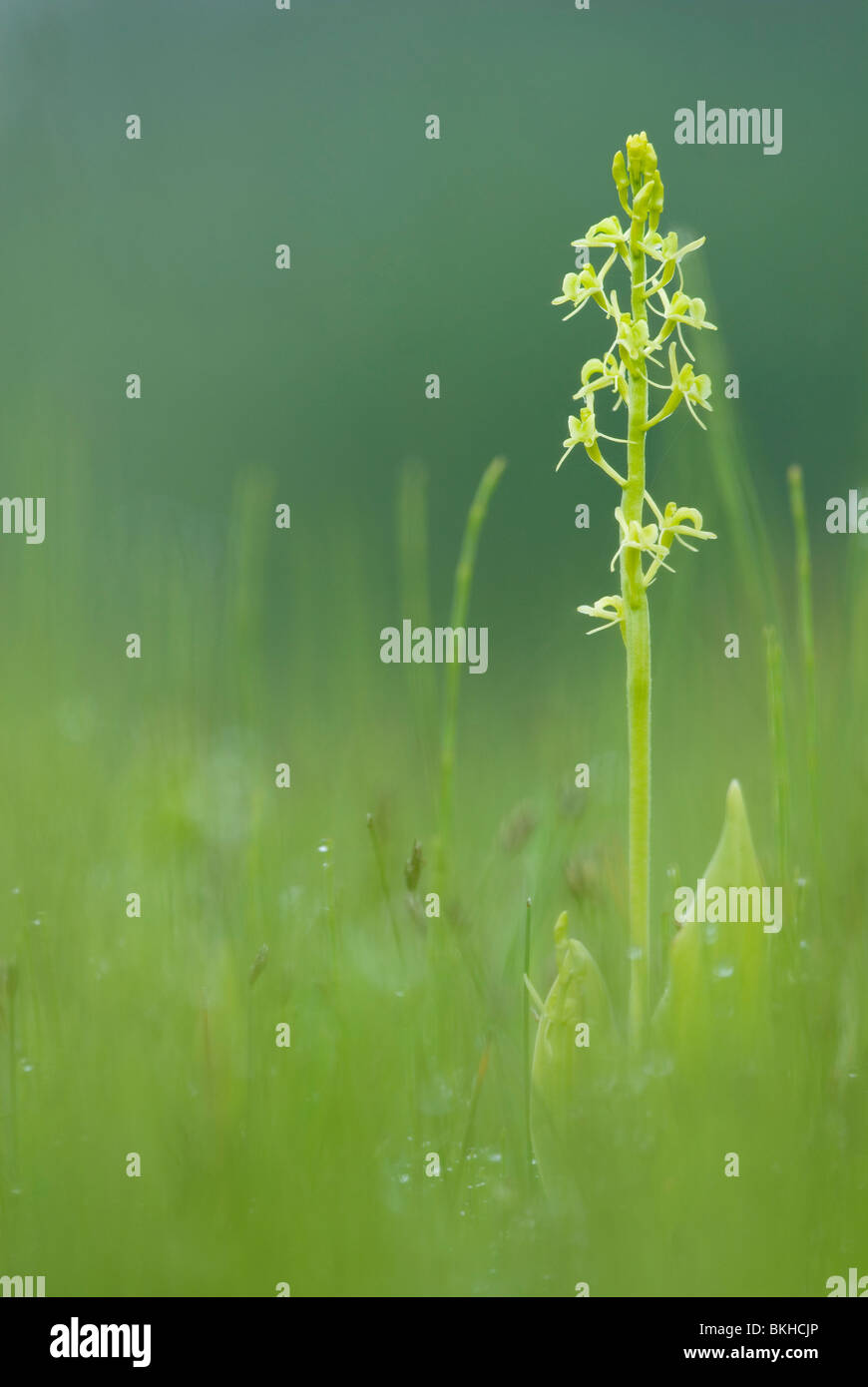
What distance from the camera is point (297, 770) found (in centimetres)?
320

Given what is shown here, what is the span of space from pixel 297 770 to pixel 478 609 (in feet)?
9.29

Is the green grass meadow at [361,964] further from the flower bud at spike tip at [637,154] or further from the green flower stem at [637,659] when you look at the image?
the flower bud at spike tip at [637,154]

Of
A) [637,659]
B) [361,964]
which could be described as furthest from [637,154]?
[361,964]

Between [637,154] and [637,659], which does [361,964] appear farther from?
[637,154]

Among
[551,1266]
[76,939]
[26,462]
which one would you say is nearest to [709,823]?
[551,1266]

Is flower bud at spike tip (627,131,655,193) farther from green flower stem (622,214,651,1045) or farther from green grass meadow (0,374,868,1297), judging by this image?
green grass meadow (0,374,868,1297)

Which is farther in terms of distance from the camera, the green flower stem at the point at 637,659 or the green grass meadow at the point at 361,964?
the green flower stem at the point at 637,659

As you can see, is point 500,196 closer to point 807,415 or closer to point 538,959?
point 807,415

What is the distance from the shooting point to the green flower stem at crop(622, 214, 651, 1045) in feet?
6.33

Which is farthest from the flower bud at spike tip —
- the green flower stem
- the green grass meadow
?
the green grass meadow

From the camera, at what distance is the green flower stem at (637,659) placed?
193 cm

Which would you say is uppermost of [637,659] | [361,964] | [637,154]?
[637,154]

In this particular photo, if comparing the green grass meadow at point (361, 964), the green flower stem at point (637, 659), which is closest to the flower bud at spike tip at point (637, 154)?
the green flower stem at point (637, 659)

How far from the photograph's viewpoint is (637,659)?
1967 mm
